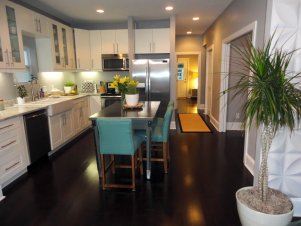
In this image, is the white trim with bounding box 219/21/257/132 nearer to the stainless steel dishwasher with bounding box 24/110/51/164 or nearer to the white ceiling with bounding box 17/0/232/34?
the white ceiling with bounding box 17/0/232/34

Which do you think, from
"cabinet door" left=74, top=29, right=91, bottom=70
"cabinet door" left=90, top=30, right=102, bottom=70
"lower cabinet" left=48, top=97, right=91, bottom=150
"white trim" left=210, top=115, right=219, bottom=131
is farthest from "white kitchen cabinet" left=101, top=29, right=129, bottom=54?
"white trim" left=210, top=115, right=219, bottom=131

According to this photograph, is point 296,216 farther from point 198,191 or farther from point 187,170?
point 187,170

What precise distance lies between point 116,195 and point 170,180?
77cm

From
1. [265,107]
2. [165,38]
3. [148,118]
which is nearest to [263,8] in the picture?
[265,107]

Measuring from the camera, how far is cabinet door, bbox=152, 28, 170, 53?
5.26 metres

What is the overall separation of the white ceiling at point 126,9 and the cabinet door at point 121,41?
12.4 inches

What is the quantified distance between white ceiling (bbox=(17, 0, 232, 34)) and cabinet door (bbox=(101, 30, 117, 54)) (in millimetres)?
326

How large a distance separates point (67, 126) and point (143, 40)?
2.78 metres

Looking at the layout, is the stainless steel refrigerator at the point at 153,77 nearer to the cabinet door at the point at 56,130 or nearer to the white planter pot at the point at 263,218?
the cabinet door at the point at 56,130

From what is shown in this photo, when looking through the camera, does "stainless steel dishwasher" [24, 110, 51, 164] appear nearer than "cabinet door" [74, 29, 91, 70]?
Yes

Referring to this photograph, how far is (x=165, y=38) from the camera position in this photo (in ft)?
17.3

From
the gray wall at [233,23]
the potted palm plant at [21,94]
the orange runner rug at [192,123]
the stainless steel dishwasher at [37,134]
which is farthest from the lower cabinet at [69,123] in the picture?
the gray wall at [233,23]

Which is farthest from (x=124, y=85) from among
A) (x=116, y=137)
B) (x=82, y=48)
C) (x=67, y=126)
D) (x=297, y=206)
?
(x=82, y=48)

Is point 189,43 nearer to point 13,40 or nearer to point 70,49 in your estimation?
point 70,49
